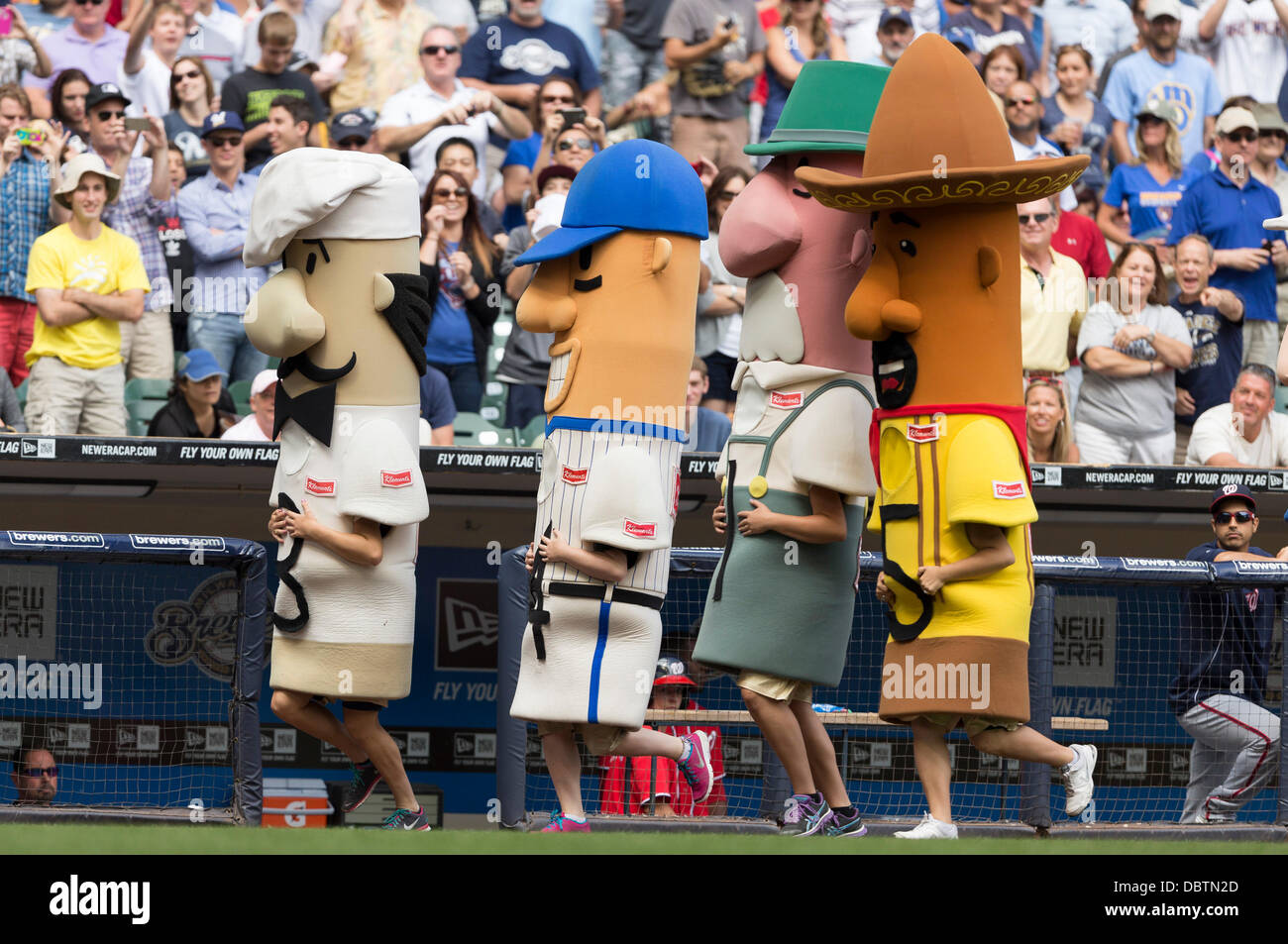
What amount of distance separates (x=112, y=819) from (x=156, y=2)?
6.02m

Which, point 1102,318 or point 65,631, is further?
point 1102,318

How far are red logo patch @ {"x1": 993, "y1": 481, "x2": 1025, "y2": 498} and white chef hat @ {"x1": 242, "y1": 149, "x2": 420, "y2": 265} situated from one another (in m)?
2.35

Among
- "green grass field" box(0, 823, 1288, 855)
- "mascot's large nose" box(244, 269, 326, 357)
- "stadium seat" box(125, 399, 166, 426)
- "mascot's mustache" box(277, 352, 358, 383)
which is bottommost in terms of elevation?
"green grass field" box(0, 823, 1288, 855)

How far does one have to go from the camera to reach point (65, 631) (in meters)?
8.37

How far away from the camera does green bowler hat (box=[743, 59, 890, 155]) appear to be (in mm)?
6297

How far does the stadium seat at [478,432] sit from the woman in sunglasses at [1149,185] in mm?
4315

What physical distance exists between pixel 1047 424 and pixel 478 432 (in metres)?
3.03

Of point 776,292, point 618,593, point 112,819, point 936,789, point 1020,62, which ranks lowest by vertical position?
point 112,819

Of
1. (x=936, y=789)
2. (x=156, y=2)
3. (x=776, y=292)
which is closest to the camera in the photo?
(x=936, y=789)

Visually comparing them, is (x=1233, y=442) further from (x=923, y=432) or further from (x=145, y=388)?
(x=145, y=388)

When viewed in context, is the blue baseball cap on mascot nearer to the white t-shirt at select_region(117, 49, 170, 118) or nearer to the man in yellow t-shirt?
the man in yellow t-shirt

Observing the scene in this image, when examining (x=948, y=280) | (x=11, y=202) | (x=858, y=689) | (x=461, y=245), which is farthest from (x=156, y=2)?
(x=948, y=280)

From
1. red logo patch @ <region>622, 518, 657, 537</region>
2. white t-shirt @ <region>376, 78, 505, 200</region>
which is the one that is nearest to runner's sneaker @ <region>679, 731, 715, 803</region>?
red logo patch @ <region>622, 518, 657, 537</region>

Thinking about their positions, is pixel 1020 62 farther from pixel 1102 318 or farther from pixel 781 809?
pixel 781 809
